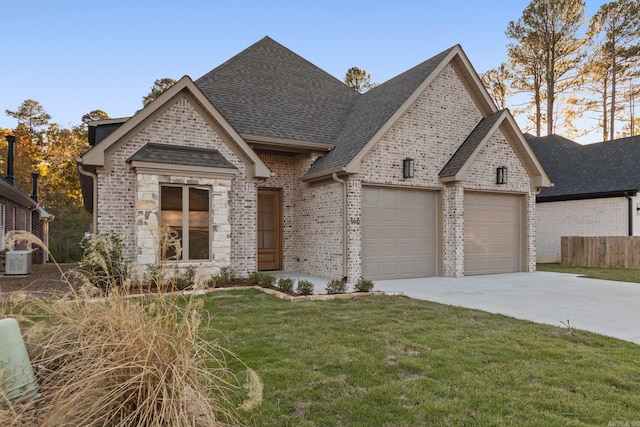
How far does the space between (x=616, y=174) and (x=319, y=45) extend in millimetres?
14761

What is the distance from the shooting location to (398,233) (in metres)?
11.6

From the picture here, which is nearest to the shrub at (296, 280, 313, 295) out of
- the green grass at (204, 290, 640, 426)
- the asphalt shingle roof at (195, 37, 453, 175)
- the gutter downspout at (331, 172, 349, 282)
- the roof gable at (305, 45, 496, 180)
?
the green grass at (204, 290, 640, 426)

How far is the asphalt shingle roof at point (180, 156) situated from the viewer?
925 cm

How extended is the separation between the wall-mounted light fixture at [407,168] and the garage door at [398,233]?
0.51 meters

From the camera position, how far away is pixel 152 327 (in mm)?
2398

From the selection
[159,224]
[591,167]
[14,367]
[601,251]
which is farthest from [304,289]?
[591,167]

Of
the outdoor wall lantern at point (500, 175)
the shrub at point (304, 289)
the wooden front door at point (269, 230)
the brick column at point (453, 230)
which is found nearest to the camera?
the shrub at point (304, 289)

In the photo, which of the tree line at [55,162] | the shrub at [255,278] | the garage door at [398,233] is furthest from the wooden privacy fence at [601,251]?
the tree line at [55,162]

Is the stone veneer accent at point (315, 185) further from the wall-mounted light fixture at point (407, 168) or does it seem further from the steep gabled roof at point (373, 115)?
the steep gabled roof at point (373, 115)

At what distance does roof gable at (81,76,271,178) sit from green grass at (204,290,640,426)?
500cm

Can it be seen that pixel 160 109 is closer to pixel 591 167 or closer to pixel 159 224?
pixel 159 224

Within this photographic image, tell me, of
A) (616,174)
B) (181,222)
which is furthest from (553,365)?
(616,174)

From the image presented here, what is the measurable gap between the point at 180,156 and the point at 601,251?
52.1ft

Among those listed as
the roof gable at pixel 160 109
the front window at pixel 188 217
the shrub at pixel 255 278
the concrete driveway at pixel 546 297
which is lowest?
the concrete driveway at pixel 546 297
